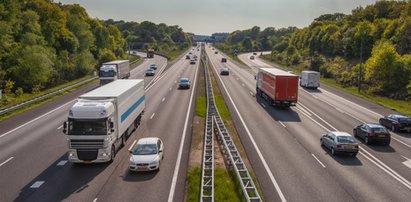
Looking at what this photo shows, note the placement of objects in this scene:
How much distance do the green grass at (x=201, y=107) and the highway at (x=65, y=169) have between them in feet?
8.07

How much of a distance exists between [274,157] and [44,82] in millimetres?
48407

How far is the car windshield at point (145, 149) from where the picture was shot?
22962 mm

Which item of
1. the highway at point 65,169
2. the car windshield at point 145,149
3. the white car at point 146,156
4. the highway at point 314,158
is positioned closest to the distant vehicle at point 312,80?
the highway at point 314,158

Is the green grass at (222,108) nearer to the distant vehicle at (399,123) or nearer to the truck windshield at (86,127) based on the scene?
the distant vehicle at (399,123)

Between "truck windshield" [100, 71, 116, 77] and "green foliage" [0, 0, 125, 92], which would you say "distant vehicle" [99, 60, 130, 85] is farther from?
"green foliage" [0, 0, 125, 92]

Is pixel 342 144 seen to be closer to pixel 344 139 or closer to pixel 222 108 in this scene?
pixel 344 139

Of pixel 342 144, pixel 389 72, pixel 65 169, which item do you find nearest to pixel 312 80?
pixel 389 72

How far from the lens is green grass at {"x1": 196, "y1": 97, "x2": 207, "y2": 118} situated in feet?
130

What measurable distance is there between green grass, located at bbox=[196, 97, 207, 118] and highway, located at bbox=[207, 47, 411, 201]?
312 cm

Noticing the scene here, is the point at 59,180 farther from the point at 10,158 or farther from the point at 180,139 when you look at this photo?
the point at 180,139

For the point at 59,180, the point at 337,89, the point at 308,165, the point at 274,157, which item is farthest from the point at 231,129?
the point at 337,89

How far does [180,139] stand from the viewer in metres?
29.5

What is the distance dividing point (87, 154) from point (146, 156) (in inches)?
137

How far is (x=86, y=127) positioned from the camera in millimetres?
22188
